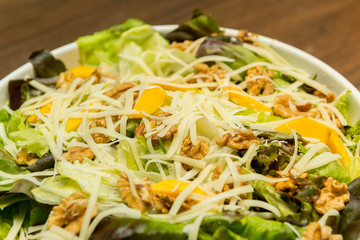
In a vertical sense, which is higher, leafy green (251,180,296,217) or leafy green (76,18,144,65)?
leafy green (76,18,144,65)

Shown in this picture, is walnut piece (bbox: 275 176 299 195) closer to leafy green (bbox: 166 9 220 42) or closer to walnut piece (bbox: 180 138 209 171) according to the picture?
walnut piece (bbox: 180 138 209 171)

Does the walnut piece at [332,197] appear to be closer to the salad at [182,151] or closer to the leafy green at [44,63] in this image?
the salad at [182,151]

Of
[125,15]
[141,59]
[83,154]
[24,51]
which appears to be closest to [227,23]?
[125,15]

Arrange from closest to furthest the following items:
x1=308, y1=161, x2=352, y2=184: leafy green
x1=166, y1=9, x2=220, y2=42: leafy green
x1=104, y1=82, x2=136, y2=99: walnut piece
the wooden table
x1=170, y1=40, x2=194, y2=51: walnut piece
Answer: x1=308, y1=161, x2=352, y2=184: leafy green < x1=104, y1=82, x2=136, y2=99: walnut piece < x1=170, y1=40, x2=194, y2=51: walnut piece < x1=166, y1=9, x2=220, y2=42: leafy green < the wooden table

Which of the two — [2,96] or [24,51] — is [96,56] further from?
[24,51]

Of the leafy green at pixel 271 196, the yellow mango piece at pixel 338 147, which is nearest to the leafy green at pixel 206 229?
the leafy green at pixel 271 196

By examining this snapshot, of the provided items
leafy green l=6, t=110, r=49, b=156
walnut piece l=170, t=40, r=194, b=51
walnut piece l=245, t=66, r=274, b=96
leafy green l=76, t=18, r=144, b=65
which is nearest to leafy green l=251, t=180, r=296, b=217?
walnut piece l=245, t=66, r=274, b=96
